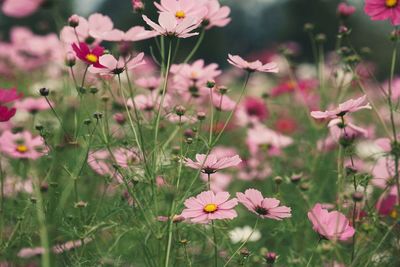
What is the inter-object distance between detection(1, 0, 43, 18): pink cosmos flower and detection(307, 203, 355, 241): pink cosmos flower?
120 centimetres

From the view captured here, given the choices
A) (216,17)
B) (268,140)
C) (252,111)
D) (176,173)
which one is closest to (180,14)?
(216,17)

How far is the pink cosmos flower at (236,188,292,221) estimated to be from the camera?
100cm

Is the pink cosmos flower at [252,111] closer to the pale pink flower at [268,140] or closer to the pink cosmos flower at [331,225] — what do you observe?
the pale pink flower at [268,140]

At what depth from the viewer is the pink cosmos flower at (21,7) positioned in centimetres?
185

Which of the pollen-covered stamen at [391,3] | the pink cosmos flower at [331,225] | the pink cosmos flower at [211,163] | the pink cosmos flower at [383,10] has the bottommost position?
the pink cosmos flower at [331,225]

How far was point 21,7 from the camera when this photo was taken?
1.98m

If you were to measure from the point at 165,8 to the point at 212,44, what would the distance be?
1231cm

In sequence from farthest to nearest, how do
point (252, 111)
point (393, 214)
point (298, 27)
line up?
point (298, 27)
point (252, 111)
point (393, 214)

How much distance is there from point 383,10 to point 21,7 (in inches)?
51.1

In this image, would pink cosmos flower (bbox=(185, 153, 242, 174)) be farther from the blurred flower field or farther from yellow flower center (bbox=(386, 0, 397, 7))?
yellow flower center (bbox=(386, 0, 397, 7))

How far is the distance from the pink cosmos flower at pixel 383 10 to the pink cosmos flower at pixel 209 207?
19.9 inches

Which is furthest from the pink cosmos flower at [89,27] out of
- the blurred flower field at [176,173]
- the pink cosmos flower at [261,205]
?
the pink cosmos flower at [261,205]

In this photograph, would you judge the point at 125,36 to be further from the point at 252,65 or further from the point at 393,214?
the point at 393,214

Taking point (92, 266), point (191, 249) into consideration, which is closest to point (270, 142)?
point (191, 249)
